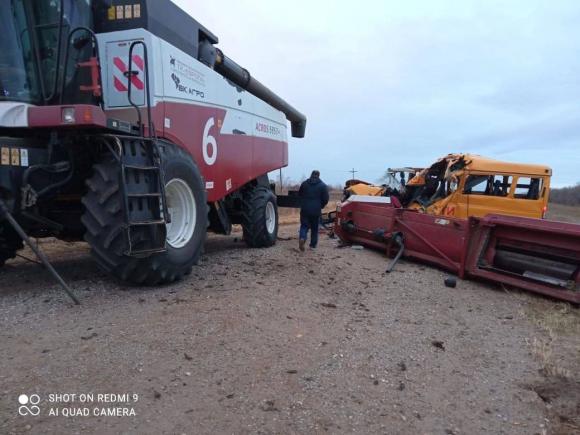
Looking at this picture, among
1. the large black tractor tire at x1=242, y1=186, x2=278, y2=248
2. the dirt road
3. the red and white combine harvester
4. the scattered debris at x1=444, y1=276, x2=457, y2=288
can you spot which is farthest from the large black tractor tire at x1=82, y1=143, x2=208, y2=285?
the scattered debris at x1=444, y1=276, x2=457, y2=288

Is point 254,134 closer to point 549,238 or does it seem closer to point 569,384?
point 549,238

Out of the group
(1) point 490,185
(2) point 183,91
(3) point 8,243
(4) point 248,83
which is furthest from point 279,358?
(1) point 490,185

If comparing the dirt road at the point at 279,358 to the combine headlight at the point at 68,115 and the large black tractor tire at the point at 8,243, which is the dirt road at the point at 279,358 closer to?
the large black tractor tire at the point at 8,243

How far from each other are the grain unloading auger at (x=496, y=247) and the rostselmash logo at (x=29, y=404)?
554 cm

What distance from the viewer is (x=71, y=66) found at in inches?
185

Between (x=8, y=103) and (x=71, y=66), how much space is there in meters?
0.74

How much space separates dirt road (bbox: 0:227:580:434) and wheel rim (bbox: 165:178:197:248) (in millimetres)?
540

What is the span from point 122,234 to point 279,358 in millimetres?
1846

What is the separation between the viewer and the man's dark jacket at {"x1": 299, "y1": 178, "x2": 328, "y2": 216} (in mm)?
8727

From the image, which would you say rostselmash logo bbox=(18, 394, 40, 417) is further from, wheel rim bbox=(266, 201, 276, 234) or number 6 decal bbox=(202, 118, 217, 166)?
wheel rim bbox=(266, 201, 276, 234)

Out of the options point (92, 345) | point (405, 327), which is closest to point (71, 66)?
point (92, 345)

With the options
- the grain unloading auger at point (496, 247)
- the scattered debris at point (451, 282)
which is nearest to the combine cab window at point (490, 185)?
the grain unloading auger at point (496, 247)

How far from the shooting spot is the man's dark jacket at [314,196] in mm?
8727

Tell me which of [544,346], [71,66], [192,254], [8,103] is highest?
[71,66]
